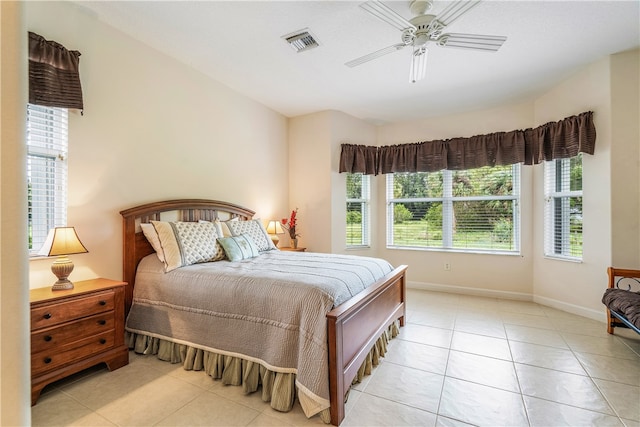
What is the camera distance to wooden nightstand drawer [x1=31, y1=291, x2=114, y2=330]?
72.1 inches

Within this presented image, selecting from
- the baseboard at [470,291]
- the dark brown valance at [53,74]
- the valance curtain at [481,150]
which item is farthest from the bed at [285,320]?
the valance curtain at [481,150]

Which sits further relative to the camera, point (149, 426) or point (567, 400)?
point (567, 400)

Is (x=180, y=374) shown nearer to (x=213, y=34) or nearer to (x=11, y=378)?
(x=11, y=378)

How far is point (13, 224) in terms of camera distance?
45 cm

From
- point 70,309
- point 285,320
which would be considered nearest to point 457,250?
point 285,320

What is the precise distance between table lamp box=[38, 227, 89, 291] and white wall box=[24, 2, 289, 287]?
0.67ft

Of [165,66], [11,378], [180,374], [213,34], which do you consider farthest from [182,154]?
[11,378]

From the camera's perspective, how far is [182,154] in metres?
3.16

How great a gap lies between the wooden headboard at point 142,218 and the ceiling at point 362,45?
1512 mm

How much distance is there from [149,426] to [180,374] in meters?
0.55

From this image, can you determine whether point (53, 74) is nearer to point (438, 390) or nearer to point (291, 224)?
point (291, 224)

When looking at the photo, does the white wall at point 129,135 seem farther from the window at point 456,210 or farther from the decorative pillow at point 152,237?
the window at point 456,210

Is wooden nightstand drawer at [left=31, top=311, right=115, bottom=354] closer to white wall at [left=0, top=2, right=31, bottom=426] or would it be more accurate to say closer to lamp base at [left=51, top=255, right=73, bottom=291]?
lamp base at [left=51, top=255, right=73, bottom=291]

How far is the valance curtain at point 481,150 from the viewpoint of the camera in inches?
131
